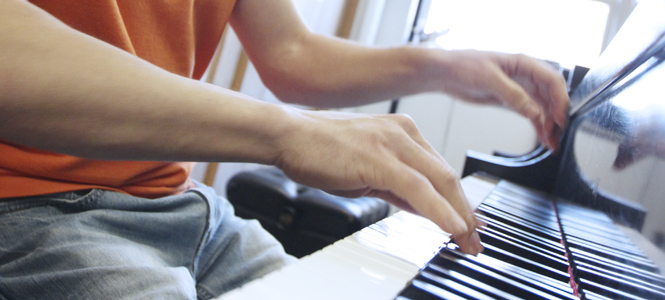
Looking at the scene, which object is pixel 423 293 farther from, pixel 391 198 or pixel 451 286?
pixel 391 198

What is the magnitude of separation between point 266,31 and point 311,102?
6.5 inches

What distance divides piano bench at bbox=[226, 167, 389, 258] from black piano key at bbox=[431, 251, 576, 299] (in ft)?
4.57

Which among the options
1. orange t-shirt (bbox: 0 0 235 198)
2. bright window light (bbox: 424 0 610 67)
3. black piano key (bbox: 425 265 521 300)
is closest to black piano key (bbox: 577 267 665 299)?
black piano key (bbox: 425 265 521 300)

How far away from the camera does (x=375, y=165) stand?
1.39ft

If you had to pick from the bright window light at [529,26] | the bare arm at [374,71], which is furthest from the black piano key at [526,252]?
the bright window light at [529,26]

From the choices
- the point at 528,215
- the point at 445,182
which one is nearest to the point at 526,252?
the point at 445,182

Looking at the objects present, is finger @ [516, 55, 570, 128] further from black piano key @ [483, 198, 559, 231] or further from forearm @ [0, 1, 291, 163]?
forearm @ [0, 1, 291, 163]

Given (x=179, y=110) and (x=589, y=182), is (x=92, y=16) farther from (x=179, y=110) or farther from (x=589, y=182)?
(x=589, y=182)

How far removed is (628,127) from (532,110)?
0.14 metres

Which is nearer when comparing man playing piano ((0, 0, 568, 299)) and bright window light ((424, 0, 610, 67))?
man playing piano ((0, 0, 568, 299))

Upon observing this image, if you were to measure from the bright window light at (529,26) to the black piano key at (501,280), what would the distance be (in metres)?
3.19

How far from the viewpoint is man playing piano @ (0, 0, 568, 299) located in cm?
38

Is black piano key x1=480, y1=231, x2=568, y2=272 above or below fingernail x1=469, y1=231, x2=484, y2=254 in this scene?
below

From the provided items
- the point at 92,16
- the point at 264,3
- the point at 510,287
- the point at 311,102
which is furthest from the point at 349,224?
the point at 510,287
